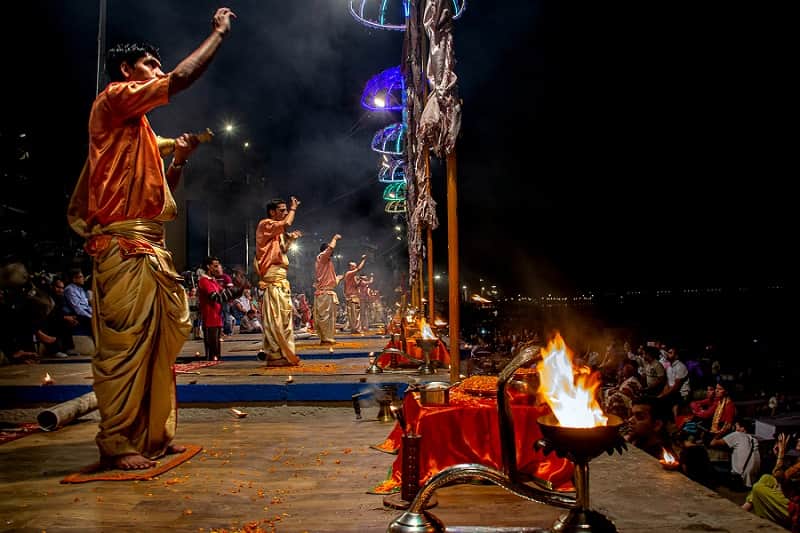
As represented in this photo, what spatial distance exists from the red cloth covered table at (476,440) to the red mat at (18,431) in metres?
3.90

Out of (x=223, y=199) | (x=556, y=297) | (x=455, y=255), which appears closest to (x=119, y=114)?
(x=455, y=255)

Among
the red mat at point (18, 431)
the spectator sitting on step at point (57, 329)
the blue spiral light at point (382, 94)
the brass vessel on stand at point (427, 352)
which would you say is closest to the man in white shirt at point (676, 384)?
the brass vessel on stand at point (427, 352)

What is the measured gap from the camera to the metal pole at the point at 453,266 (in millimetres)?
5348

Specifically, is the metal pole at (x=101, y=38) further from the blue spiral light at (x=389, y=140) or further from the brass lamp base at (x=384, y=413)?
the brass lamp base at (x=384, y=413)

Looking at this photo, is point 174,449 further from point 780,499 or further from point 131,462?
point 780,499

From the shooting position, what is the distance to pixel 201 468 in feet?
12.6

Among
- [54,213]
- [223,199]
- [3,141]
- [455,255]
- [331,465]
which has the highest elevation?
[223,199]

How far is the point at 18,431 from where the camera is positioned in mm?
5188

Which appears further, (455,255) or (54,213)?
(54,213)

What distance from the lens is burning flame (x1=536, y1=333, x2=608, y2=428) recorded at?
205cm

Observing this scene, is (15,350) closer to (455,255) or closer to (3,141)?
(3,141)

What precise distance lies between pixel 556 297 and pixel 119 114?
3470 inches

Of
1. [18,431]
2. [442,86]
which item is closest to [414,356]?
[442,86]

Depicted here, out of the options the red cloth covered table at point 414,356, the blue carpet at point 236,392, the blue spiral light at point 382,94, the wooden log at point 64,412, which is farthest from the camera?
the blue spiral light at point 382,94
